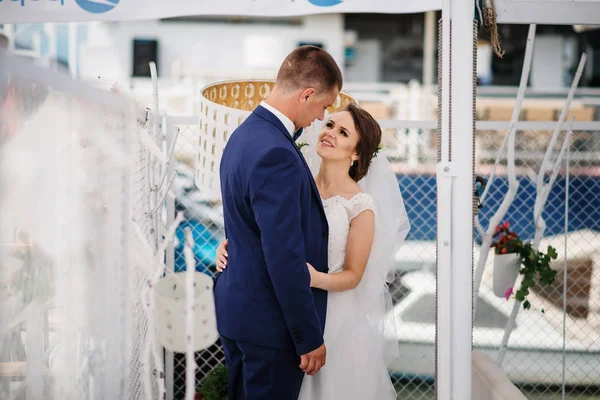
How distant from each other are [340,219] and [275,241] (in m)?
0.59

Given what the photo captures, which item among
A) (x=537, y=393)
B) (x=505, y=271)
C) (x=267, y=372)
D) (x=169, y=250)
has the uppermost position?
(x=169, y=250)

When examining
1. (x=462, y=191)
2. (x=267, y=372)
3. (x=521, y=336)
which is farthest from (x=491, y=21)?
(x=521, y=336)

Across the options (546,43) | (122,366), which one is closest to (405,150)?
(122,366)

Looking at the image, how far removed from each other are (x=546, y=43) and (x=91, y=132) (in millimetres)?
15770

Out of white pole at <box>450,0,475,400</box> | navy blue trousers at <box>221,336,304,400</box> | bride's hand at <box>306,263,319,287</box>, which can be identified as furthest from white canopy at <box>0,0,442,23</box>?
navy blue trousers at <box>221,336,304,400</box>

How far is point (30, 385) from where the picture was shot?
126 cm

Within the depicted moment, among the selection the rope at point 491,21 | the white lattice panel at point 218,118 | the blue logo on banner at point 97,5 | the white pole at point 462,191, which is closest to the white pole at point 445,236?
the white pole at point 462,191

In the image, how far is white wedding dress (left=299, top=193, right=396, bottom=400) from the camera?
98.0 inches

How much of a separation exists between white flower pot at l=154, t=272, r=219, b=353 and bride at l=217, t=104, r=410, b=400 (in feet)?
2.97

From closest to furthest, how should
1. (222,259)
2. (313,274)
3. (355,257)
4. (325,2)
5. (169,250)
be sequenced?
(313,274), (222,259), (355,257), (325,2), (169,250)

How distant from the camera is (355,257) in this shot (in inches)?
97.0

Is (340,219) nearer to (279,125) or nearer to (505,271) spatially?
(279,125)

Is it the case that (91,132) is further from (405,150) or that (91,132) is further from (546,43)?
(546,43)

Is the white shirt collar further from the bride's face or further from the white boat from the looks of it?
the white boat
